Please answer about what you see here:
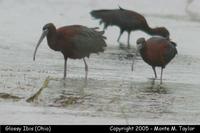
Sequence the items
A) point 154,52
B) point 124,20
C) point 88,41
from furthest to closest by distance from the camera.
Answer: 1. point 124,20
2. point 88,41
3. point 154,52

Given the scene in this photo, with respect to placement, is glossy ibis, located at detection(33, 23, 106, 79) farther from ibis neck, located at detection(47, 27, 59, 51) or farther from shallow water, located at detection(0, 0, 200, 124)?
shallow water, located at detection(0, 0, 200, 124)

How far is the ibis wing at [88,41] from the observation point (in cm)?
1414

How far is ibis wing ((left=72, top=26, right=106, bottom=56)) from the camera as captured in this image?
14141 millimetres

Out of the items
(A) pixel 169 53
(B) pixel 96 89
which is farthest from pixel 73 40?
(B) pixel 96 89

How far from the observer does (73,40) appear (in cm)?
1402

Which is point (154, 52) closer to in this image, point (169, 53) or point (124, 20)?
point (169, 53)

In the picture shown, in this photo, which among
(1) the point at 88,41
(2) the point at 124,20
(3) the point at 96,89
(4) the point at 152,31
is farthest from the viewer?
(2) the point at 124,20

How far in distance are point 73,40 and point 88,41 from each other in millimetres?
568

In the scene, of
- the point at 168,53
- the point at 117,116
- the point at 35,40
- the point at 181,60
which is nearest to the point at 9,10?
the point at 35,40

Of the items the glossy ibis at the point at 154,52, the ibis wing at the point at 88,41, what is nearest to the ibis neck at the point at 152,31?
the ibis wing at the point at 88,41

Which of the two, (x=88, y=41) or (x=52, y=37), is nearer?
(x=52, y=37)

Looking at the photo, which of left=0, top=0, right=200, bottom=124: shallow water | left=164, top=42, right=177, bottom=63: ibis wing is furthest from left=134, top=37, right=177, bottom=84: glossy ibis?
left=0, top=0, right=200, bottom=124: shallow water

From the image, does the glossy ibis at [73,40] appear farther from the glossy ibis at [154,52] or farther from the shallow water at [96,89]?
the glossy ibis at [154,52]

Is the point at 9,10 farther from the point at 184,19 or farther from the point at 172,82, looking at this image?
the point at 172,82
